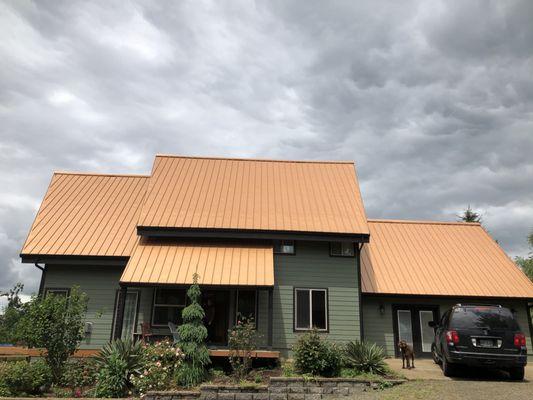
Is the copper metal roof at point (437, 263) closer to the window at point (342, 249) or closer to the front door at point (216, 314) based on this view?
the window at point (342, 249)

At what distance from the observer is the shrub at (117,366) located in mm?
12242

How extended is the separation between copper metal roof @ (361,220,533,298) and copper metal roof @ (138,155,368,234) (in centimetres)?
279

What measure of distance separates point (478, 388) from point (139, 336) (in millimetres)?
11460

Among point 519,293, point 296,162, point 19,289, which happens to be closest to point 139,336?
point 296,162

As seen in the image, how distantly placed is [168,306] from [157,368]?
4706mm

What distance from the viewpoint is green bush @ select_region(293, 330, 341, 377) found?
12969 mm

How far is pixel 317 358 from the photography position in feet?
42.6

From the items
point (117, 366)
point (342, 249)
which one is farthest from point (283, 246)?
point (117, 366)

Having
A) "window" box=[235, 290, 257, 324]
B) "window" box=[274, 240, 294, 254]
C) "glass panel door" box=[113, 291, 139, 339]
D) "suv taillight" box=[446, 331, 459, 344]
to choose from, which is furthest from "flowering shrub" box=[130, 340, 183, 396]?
"suv taillight" box=[446, 331, 459, 344]

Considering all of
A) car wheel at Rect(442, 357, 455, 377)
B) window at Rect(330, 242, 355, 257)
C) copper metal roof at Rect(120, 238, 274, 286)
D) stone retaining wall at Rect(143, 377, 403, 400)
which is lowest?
stone retaining wall at Rect(143, 377, 403, 400)

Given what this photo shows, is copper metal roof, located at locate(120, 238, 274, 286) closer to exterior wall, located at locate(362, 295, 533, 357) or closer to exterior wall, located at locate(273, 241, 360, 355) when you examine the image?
exterior wall, located at locate(273, 241, 360, 355)

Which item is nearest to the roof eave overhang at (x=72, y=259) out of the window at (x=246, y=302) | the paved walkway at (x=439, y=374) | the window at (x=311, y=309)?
the window at (x=246, y=302)

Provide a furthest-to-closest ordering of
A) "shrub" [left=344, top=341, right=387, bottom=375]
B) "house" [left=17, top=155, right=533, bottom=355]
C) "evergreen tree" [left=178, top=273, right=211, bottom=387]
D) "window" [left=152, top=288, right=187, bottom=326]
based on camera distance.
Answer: "window" [left=152, top=288, right=187, bottom=326] < "house" [left=17, top=155, right=533, bottom=355] < "shrub" [left=344, top=341, right=387, bottom=375] < "evergreen tree" [left=178, top=273, right=211, bottom=387]

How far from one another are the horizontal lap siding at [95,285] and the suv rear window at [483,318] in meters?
12.5
